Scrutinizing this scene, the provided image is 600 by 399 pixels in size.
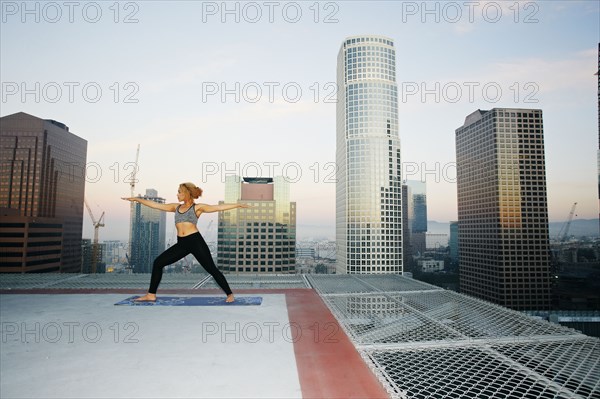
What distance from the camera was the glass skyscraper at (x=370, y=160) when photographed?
127m

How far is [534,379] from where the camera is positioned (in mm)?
3926

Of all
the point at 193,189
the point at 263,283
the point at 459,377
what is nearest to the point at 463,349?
the point at 459,377

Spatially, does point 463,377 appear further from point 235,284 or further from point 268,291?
point 235,284

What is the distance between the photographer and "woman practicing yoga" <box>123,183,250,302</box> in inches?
324

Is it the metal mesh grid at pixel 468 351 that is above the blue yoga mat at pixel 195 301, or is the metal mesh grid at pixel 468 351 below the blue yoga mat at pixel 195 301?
above

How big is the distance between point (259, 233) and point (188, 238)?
145384 mm

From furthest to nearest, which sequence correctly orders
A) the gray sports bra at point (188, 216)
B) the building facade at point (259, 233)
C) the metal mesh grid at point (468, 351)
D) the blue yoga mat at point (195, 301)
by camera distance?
the building facade at point (259, 233) < the gray sports bra at point (188, 216) < the blue yoga mat at point (195, 301) < the metal mesh grid at point (468, 351)

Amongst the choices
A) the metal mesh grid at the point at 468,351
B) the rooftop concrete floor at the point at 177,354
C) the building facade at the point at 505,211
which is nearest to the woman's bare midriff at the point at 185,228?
the rooftop concrete floor at the point at 177,354

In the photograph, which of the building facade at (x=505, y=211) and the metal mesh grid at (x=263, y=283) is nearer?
the metal mesh grid at (x=263, y=283)

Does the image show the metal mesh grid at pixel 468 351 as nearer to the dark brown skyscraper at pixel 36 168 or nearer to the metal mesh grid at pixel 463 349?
the metal mesh grid at pixel 463 349

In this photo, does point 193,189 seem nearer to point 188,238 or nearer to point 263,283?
point 188,238

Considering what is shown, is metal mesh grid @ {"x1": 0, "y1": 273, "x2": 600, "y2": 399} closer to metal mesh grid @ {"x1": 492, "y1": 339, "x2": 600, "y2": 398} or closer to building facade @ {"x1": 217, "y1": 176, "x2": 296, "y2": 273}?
metal mesh grid @ {"x1": 492, "y1": 339, "x2": 600, "y2": 398}

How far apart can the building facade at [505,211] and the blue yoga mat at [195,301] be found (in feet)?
542

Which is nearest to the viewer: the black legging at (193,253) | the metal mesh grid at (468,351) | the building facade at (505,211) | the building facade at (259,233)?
the metal mesh grid at (468,351)
